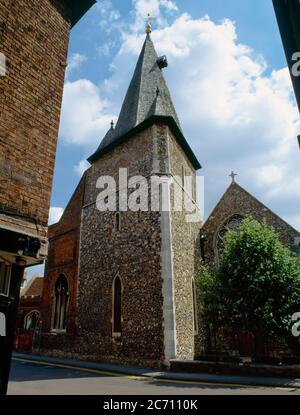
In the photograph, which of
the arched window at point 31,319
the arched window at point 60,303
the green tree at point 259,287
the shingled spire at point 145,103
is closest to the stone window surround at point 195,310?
the green tree at point 259,287

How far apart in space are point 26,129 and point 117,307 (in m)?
11.9

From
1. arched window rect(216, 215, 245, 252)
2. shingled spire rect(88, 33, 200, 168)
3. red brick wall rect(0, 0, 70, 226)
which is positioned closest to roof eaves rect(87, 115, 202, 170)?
shingled spire rect(88, 33, 200, 168)

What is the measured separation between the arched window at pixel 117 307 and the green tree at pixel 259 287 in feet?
16.5

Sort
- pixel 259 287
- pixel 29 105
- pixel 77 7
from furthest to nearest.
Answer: pixel 259 287 < pixel 77 7 < pixel 29 105

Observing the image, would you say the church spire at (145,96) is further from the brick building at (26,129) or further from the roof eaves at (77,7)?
the brick building at (26,129)

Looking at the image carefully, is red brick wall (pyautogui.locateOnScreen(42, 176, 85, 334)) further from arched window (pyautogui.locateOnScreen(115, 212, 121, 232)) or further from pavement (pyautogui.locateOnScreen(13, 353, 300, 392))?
pavement (pyautogui.locateOnScreen(13, 353, 300, 392))

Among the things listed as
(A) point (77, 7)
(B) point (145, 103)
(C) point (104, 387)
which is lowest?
(C) point (104, 387)

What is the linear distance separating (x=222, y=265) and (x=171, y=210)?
392cm

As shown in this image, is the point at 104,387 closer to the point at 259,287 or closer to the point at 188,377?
the point at 188,377

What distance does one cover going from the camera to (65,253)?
20.2 m

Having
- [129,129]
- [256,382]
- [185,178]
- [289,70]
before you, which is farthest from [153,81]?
[289,70]

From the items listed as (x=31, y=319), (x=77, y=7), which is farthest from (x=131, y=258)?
(x=31, y=319)

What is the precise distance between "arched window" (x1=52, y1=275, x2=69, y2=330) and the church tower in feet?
5.55

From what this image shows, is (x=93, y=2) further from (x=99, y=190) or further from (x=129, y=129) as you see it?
(x=99, y=190)
